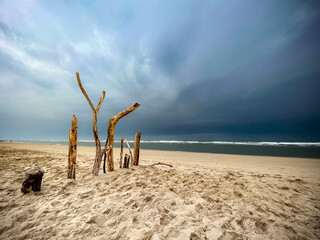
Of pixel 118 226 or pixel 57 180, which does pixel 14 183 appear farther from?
pixel 118 226

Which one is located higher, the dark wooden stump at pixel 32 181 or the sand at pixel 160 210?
the dark wooden stump at pixel 32 181

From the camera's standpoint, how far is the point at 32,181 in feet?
10.7

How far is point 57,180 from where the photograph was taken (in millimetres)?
4121

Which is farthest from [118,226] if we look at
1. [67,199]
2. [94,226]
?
[67,199]

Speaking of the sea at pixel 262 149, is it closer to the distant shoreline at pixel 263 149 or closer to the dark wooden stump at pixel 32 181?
the distant shoreline at pixel 263 149

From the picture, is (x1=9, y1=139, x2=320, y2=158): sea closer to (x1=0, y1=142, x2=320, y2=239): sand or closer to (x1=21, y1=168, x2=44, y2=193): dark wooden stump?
(x1=0, y1=142, x2=320, y2=239): sand

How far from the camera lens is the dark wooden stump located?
10.5 ft

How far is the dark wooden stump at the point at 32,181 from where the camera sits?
3.19 metres

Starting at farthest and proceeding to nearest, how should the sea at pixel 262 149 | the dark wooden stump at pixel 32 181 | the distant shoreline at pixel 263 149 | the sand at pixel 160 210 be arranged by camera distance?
the sea at pixel 262 149
the distant shoreline at pixel 263 149
the dark wooden stump at pixel 32 181
the sand at pixel 160 210

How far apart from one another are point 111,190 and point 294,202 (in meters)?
4.39

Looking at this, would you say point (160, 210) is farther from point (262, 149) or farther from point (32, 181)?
point (262, 149)

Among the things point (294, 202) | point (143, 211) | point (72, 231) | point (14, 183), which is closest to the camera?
point (72, 231)

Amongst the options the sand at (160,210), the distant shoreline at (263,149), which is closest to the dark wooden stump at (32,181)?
the sand at (160,210)

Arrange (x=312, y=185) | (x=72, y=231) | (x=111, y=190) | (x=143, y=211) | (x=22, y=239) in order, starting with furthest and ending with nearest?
(x=312, y=185), (x=111, y=190), (x=143, y=211), (x=72, y=231), (x=22, y=239)
